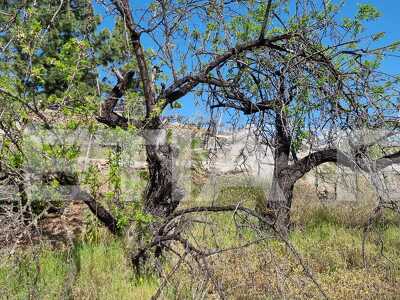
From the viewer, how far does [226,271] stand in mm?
4711

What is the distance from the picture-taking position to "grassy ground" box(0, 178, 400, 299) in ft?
12.2

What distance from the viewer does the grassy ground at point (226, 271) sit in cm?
373

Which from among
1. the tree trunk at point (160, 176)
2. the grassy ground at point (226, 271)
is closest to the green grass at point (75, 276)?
the grassy ground at point (226, 271)

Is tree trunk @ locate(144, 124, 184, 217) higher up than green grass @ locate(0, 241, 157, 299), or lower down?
higher up

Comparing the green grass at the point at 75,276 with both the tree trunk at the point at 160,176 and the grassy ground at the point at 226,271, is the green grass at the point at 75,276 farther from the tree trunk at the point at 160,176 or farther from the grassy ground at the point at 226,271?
the tree trunk at the point at 160,176

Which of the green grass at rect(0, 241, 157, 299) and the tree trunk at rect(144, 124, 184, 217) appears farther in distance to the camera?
the tree trunk at rect(144, 124, 184, 217)

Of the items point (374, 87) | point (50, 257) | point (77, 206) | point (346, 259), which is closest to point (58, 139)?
point (50, 257)

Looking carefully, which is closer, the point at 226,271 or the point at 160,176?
the point at 160,176

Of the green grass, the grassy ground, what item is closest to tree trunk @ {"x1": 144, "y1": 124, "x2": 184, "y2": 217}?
the grassy ground

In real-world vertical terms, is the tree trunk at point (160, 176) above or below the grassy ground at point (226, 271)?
above

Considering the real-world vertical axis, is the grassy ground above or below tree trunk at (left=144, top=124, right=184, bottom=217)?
below

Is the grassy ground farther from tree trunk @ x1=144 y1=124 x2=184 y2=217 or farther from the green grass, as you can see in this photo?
tree trunk @ x1=144 y1=124 x2=184 y2=217

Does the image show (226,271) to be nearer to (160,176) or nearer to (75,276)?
(160,176)

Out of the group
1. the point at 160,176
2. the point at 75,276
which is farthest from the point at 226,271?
the point at 75,276
